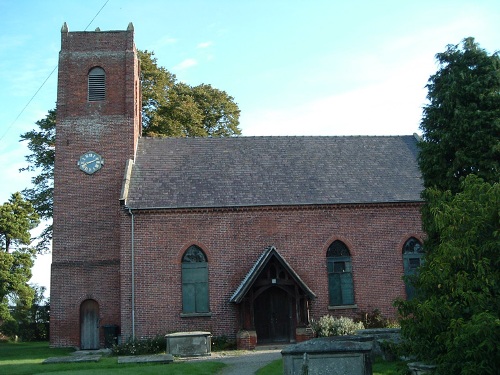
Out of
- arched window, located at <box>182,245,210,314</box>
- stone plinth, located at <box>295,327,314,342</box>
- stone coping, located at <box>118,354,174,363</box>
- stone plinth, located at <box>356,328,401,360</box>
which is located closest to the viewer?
stone plinth, located at <box>356,328,401,360</box>

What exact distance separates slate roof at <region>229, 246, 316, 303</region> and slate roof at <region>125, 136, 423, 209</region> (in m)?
2.51

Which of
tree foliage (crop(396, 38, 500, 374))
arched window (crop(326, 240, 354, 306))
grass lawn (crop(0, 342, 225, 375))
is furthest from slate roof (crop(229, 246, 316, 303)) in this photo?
tree foliage (crop(396, 38, 500, 374))

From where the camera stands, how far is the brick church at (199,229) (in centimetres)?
2375

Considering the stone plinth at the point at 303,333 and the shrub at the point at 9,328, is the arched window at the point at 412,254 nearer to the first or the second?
the stone plinth at the point at 303,333

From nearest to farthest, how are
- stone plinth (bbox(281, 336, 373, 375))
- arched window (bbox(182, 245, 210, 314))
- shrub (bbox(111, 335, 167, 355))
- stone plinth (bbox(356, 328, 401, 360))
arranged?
1. stone plinth (bbox(281, 336, 373, 375))
2. stone plinth (bbox(356, 328, 401, 360))
3. shrub (bbox(111, 335, 167, 355))
4. arched window (bbox(182, 245, 210, 314))

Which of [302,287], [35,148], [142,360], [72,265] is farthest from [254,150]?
[35,148]

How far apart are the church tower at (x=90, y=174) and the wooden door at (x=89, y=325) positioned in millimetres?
42

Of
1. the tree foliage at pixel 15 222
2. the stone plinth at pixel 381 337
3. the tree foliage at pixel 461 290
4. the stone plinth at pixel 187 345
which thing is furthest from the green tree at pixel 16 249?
the tree foliage at pixel 461 290

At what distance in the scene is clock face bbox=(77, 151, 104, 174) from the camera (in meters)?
26.5

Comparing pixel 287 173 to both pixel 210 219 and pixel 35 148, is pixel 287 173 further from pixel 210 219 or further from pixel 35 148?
pixel 35 148

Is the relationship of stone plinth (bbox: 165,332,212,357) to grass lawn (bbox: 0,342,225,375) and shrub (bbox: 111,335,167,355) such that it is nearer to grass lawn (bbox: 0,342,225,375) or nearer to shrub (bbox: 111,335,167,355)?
shrub (bbox: 111,335,167,355)

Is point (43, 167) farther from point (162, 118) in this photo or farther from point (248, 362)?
point (248, 362)

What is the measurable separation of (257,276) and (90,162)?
9.72m

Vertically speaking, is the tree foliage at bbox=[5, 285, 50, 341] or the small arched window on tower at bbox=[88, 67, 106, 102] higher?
the small arched window on tower at bbox=[88, 67, 106, 102]
